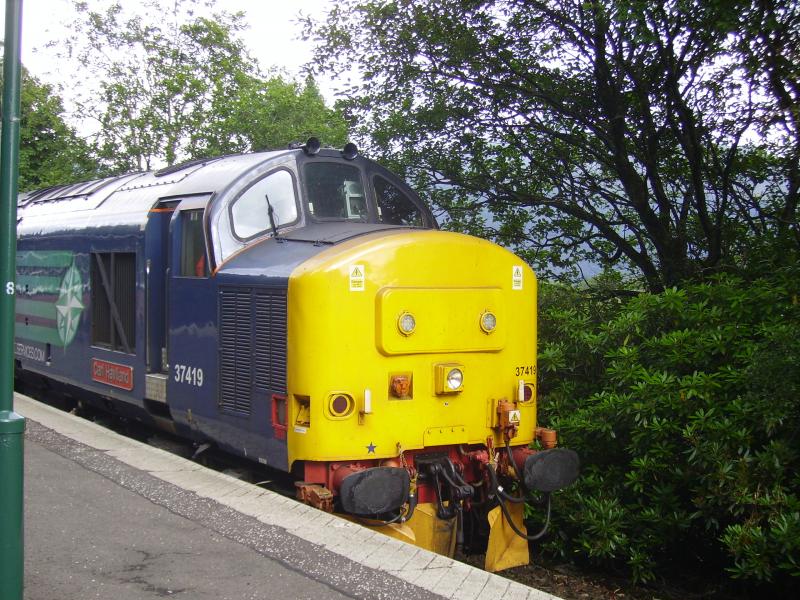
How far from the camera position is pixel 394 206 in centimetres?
775

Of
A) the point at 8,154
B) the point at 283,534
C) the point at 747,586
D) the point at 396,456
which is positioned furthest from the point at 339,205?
the point at 747,586

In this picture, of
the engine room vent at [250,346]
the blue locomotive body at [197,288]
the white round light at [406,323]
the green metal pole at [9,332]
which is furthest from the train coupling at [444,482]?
the green metal pole at [9,332]

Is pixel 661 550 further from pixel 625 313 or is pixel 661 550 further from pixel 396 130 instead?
pixel 396 130

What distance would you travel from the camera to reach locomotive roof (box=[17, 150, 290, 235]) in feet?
23.2

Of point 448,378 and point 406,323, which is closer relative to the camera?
point 406,323

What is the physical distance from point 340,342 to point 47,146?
71.8 ft

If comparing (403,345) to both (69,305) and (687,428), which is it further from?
(69,305)

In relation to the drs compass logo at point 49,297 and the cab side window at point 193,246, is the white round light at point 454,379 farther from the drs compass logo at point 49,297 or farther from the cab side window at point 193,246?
the drs compass logo at point 49,297

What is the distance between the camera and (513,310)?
662 centimetres

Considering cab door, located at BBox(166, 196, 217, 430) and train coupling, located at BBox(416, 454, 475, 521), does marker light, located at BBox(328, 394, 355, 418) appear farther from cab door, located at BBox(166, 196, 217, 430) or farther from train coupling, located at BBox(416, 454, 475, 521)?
cab door, located at BBox(166, 196, 217, 430)

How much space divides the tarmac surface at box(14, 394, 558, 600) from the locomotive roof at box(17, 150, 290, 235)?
7.74 ft

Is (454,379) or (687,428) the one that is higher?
(454,379)

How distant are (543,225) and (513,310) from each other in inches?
178

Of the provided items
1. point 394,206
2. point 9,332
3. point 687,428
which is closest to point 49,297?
point 394,206
